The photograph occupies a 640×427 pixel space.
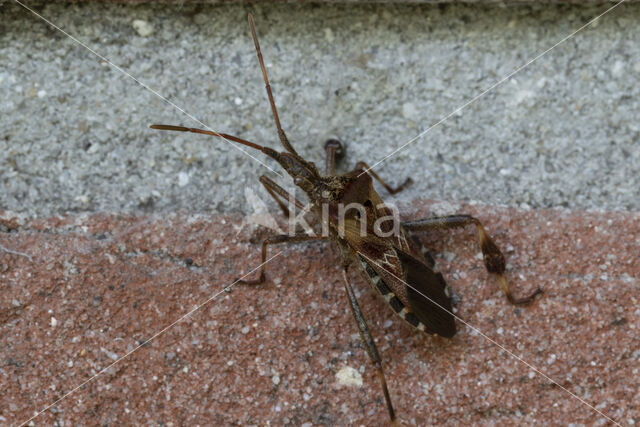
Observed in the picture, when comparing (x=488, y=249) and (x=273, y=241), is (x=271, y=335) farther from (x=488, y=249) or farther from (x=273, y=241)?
(x=488, y=249)

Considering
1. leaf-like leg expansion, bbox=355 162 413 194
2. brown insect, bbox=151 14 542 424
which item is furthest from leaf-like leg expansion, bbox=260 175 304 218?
leaf-like leg expansion, bbox=355 162 413 194

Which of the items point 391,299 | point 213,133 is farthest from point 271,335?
point 213,133

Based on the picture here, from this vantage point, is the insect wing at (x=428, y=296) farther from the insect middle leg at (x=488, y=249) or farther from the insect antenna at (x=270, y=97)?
the insect antenna at (x=270, y=97)

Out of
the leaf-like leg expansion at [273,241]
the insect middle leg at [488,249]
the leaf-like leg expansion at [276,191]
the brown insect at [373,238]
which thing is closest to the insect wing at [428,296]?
the brown insect at [373,238]

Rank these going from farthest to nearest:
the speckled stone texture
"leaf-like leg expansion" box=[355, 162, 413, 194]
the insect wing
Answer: "leaf-like leg expansion" box=[355, 162, 413, 194], the insect wing, the speckled stone texture

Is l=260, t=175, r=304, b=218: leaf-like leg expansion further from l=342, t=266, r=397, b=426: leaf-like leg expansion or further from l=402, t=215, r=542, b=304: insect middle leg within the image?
l=402, t=215, r=542, b=304: insect middle leg

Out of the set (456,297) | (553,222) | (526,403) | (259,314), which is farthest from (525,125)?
(259,314)

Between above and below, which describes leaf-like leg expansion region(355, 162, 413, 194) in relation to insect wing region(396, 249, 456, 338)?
above
